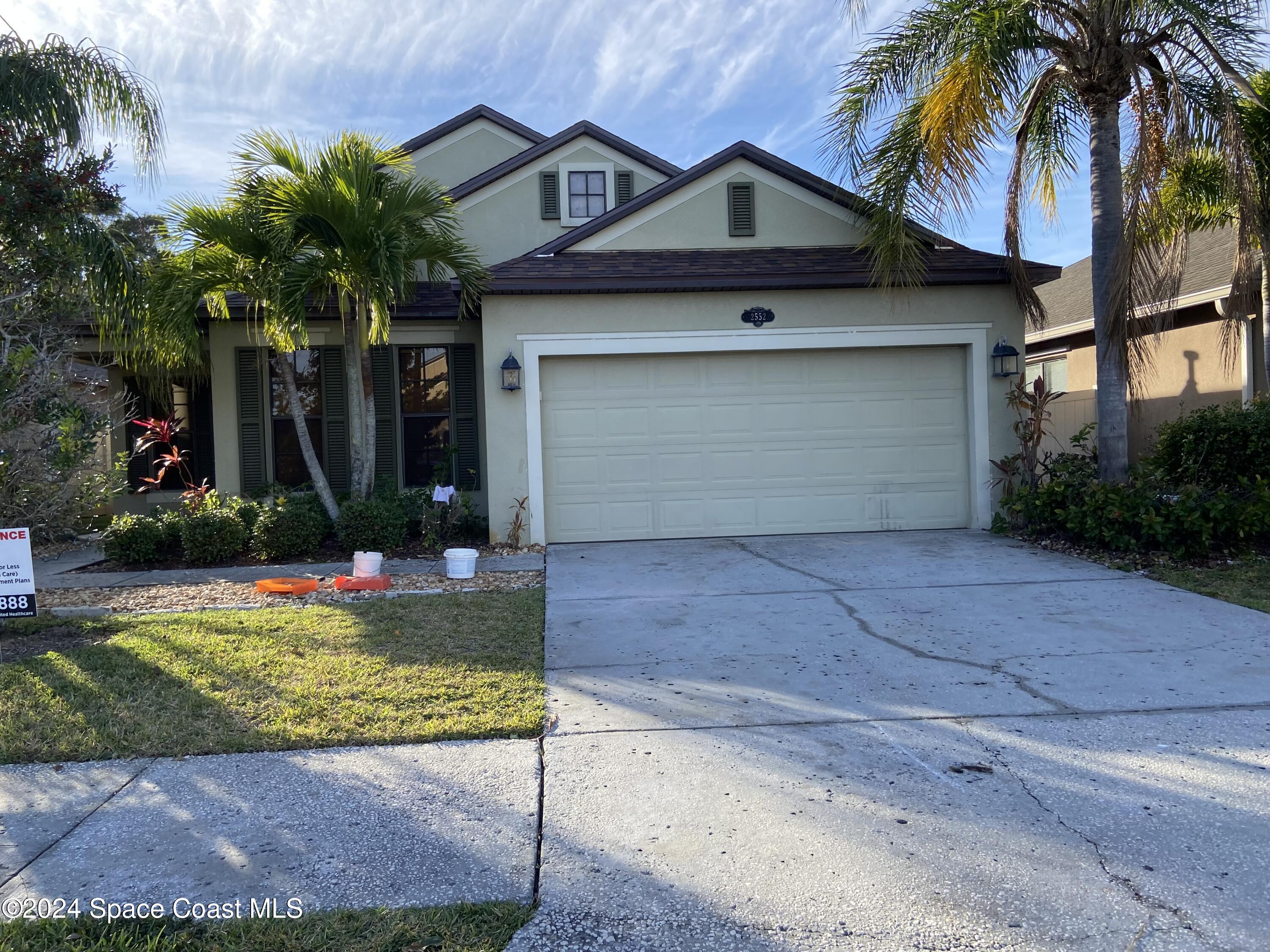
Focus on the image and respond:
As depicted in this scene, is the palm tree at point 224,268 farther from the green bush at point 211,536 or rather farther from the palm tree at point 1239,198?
the palm tree at point 1239,198

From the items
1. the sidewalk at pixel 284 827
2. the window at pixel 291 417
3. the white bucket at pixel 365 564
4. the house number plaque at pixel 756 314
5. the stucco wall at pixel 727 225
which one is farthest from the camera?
the window at pixel 291 417

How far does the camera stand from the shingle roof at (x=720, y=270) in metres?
10.2

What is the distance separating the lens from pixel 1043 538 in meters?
9.80

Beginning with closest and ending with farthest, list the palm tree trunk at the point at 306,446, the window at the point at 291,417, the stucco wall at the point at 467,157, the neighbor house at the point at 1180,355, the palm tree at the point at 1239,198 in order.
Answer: the palm tree at the point at 1239,198
the palm tree trunk at the point at 306,446
the window at the point at 291,417
the neighbor house at the point at 1180,355
the stucco wall at the point at 467,157

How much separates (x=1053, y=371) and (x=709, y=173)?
385 inches

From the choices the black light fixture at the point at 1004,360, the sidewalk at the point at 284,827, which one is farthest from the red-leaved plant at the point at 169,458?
the black light fixture at the point at 1004,360

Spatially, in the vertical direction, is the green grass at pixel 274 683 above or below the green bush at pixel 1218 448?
below

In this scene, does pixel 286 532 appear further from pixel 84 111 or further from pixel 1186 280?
pixel 1186 280

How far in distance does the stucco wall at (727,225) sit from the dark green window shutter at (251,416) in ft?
15.8

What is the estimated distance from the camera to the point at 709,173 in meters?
10.7

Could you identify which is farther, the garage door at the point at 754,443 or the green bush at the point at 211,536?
the garage door at the point at 754,443

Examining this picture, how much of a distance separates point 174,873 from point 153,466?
10.7 m

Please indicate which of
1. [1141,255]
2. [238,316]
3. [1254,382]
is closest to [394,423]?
[238,316]

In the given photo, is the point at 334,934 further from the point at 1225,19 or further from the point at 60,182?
the point at 1225,19
